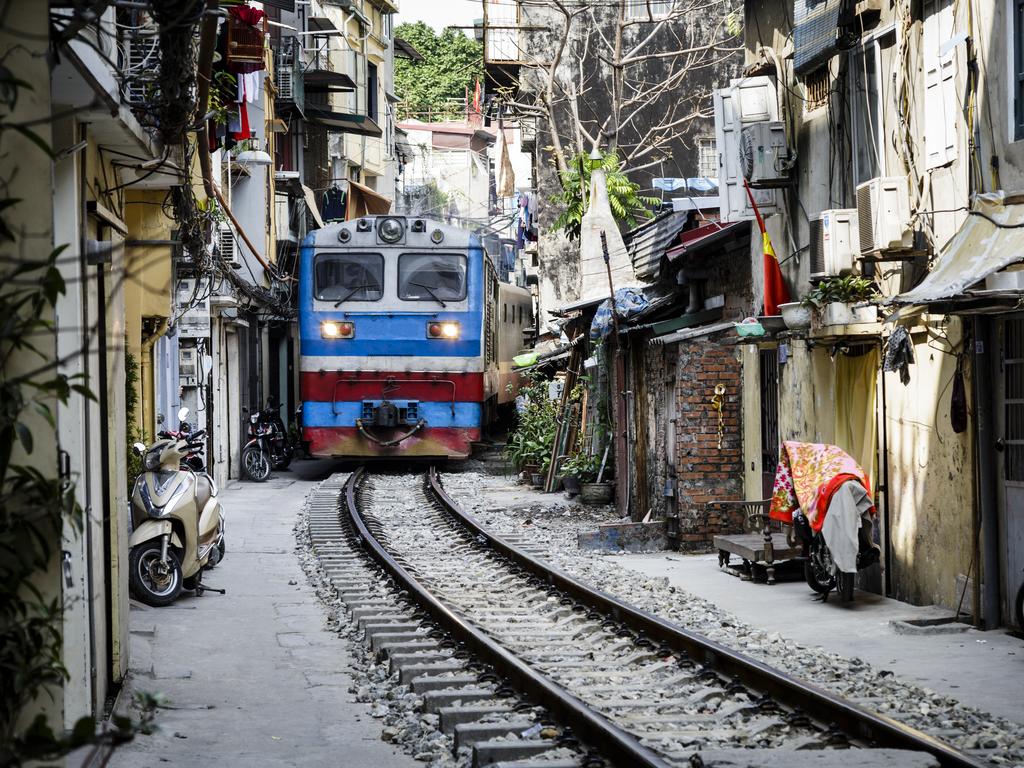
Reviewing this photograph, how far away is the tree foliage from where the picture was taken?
57.3 m

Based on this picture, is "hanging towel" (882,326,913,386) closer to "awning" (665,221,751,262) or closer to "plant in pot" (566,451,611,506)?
"awning" (665,221,751,262)

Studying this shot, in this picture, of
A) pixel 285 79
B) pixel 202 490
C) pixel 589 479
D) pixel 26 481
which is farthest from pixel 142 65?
pixel 285 79

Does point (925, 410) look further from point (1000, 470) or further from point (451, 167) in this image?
point (451, 167)

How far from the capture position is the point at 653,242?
17484 millimetres

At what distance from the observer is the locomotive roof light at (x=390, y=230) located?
74.1ft

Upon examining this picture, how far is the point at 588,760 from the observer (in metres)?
6.11

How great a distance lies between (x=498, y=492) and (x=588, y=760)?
14.7 metres

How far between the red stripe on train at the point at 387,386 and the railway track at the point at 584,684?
9.30 meters

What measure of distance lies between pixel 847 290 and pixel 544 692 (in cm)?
513

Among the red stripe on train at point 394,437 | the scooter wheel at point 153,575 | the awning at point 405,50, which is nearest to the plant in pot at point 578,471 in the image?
the red stripe on train at point 394,437

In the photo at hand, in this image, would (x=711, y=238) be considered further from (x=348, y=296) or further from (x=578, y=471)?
(x=348, y=296)

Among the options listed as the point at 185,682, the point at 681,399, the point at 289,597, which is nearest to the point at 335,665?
the point at 185,682

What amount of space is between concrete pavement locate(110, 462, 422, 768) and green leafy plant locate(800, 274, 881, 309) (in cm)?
464

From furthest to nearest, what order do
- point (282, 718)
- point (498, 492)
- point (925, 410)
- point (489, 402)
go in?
point (489, 402) < point (498, 492) < point (925, 410) < point (282, 718)
